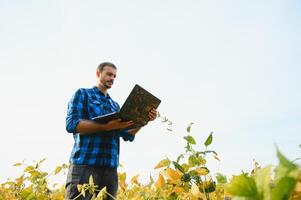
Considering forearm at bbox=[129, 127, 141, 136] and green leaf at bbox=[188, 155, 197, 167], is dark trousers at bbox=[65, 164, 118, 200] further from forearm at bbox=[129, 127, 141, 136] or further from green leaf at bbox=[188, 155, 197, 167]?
green leaf at bbox=[188, 155, 197, 167]

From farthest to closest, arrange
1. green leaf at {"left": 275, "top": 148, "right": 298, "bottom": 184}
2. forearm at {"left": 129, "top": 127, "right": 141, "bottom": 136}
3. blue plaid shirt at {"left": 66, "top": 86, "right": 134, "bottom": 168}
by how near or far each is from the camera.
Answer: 1. forearm at {"left": 129, "top": 127, "right": 141, "bottom": 136}
2. blue plaid shirt at {"left": 66, "top": 86, "right": 134, "bottom": 168}
3. green leaf at {"left": 275, "top": 148, "right": 298, "bottom": 184}

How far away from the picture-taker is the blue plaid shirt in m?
2.65

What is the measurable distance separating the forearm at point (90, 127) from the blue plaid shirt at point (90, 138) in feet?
0.21

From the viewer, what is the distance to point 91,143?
8.92 ft

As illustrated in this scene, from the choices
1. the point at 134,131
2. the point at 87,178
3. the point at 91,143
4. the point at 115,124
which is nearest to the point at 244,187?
the point at 115,124

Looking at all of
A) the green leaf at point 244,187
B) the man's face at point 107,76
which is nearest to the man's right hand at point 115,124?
the man's face at point 107,76

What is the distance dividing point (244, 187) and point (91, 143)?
248 centimetres

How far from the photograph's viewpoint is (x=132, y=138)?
3123 mm

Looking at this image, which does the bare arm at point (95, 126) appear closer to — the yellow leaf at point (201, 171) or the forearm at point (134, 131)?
the forearm at point (134, 131)

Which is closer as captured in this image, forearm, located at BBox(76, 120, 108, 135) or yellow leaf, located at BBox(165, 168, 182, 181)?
yellow leaf, located at BBox(165, 168, 182, 181)

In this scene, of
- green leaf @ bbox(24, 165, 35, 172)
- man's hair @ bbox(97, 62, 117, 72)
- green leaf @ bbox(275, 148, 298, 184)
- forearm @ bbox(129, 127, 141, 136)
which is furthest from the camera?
man's hair @ bbox(97, 62, 117, 72)

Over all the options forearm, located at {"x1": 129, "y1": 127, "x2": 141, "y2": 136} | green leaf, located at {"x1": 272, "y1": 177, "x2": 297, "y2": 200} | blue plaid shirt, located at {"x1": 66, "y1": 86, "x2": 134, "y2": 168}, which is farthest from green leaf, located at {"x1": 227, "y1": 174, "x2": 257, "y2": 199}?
forearm, located at {"x1": 129, "y1": 127, "x2": 141, "y2": 136}

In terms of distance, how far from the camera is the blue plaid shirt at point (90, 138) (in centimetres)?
265

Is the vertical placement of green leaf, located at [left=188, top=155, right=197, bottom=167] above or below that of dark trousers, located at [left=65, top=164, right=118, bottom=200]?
→ above
